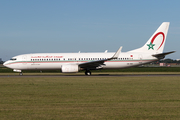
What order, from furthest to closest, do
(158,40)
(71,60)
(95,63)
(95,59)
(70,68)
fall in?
(158,40) < (95,59) < (71,60) < (95,63) < (70,68)

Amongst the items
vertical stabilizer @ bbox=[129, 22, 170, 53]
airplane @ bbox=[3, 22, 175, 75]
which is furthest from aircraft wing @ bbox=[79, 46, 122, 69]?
vertical stabilizer @ bbox=[129, 22, 170, 53]

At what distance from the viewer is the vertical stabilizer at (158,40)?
111 ft

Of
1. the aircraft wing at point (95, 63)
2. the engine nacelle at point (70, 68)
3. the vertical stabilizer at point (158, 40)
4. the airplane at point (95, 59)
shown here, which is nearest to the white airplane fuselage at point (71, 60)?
the airplane at point (95, 59)

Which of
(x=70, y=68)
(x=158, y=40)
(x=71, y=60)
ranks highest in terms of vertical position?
(x=158, y=40)

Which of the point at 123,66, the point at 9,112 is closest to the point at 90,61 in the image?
the point at 123,66

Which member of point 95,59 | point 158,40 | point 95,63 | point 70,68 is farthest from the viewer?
point 158,40

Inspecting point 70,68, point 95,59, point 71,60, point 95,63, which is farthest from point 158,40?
point 70,68

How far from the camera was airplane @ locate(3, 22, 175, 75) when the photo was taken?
107 feet

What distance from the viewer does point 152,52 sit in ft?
110

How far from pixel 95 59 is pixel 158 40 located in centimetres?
970

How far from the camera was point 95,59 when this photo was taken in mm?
33000

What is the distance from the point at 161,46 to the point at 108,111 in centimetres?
2762

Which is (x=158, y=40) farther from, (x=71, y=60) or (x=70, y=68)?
(x=70, y=68)

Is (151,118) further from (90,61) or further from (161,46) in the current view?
(161,46)
